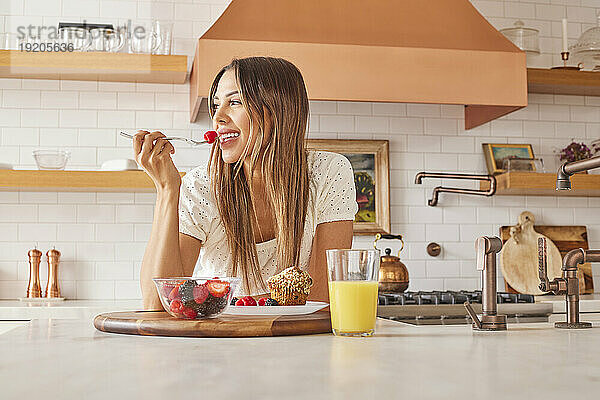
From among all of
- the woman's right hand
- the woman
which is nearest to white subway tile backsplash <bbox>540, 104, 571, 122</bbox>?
the woman

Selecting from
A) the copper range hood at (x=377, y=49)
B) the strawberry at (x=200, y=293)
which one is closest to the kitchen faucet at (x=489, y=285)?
the strawberry at (x=200, y=293)

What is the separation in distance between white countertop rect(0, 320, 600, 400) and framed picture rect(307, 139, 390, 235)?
272 centimetres

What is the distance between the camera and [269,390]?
70 cm

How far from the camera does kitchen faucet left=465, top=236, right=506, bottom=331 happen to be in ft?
4.33

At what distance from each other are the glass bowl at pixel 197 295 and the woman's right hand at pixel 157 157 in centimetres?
47

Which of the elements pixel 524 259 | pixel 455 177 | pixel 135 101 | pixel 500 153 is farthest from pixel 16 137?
pixel 524 259

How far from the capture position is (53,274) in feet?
12.0

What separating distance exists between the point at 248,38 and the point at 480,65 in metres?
1.10

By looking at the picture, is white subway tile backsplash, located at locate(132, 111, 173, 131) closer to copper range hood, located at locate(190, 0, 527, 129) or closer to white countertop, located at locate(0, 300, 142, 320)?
copper range hood, located at locate(190, 0, 527, 129)

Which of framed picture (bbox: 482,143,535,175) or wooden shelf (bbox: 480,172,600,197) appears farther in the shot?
framed picture (bbox: 482,143,535,175)

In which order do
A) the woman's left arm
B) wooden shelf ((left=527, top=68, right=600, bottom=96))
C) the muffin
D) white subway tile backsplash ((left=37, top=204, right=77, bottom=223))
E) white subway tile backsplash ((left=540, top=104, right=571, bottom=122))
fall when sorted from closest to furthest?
the muffin → the woman's left arm → white subway tile backsplash ((left=37, top=204, right=77, bottom=223)) → wooden shelf ((left=527, top=68, right=600, bottom=96)) → white subway tile backsplash ((left=540, top=104, right=571, bottom=122))

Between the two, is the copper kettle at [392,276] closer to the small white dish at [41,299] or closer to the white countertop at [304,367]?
the small white dish at [41,299]

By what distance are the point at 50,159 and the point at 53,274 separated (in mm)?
601

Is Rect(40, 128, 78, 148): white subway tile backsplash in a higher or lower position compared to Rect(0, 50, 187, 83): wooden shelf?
lower
